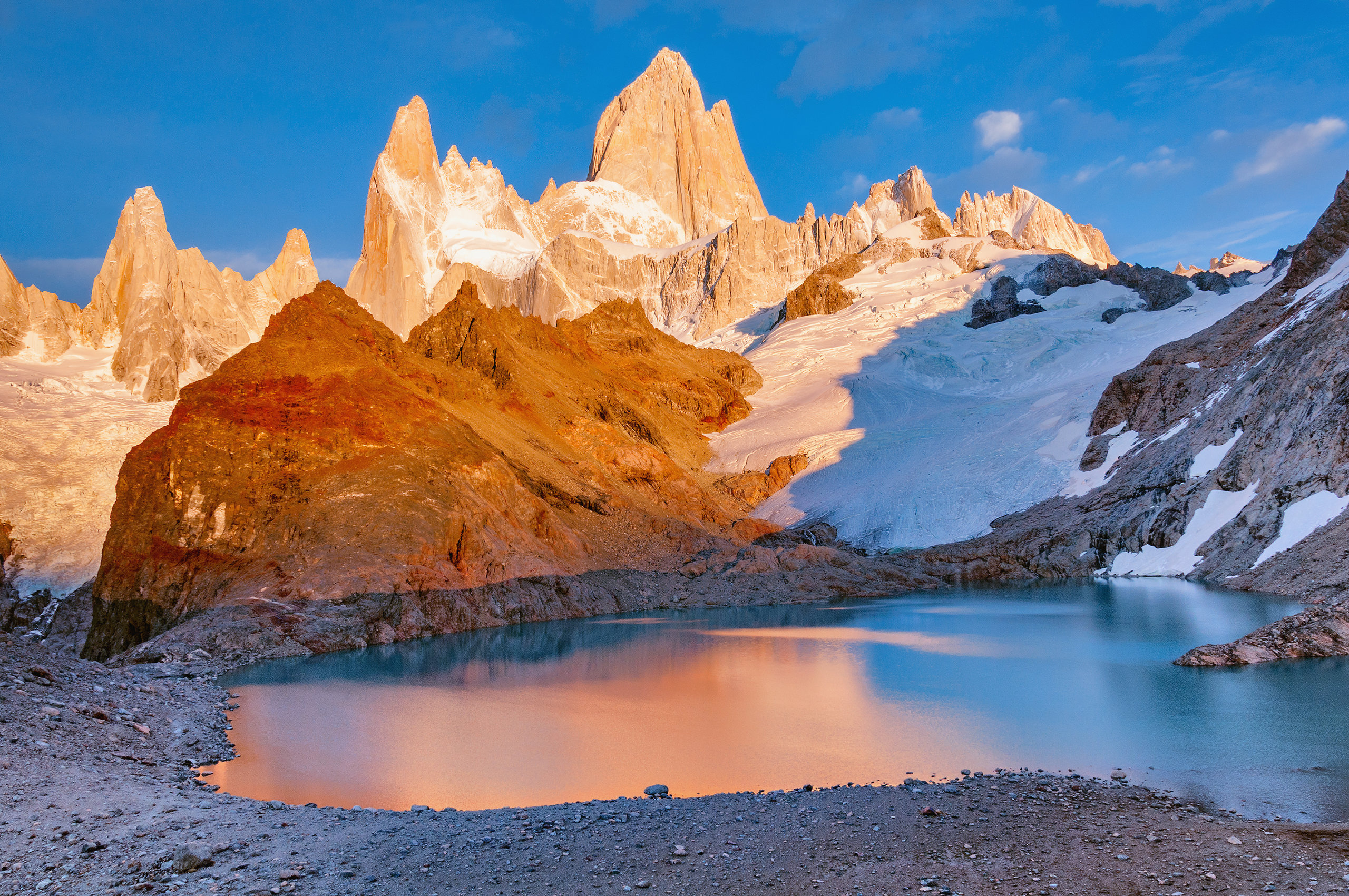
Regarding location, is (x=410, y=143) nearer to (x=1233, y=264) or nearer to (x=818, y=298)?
(x=818, y=298)

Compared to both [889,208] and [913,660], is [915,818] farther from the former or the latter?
[889,208]

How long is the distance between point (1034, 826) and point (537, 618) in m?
31.4

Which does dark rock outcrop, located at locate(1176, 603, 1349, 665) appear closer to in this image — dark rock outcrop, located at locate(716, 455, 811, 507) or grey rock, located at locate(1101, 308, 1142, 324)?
dark rock outcrop, located at locate(716, 455, 811, 507)

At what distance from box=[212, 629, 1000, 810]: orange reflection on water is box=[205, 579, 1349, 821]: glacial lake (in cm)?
8

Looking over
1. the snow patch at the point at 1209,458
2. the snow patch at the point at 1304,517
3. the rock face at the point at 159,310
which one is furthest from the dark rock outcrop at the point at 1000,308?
the rock face at the point at 159,310

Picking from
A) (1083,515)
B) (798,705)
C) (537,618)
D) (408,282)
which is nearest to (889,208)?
(408,282)

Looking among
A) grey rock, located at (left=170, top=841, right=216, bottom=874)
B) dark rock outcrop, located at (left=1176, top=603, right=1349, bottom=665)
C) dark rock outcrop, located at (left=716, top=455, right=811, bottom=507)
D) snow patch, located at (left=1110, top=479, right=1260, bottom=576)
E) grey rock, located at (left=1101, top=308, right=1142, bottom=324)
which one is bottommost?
grey rock, located at (left=170, top=841, right=216, bottom=874)

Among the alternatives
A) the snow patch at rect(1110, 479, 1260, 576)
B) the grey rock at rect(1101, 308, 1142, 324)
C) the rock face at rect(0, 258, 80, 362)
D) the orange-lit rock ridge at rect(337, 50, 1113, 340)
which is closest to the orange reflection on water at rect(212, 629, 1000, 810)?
the snow patch at rect(1110, 479, 1260, 576)

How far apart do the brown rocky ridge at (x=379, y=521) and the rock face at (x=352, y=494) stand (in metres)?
0.09

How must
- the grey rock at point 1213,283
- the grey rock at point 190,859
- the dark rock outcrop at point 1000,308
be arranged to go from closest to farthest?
the grey rock at point 190,859
the grey rock at point 1213,283
the dark rock outcrop at point 1000,308

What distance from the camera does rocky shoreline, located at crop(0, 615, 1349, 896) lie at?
8766 mm

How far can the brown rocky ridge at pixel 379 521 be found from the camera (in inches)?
1352

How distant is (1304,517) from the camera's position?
124 feet

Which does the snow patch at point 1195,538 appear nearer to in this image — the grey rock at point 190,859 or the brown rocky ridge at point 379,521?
the brown rocky ridge at point 379,521
